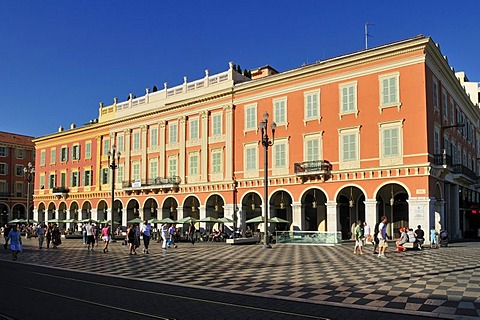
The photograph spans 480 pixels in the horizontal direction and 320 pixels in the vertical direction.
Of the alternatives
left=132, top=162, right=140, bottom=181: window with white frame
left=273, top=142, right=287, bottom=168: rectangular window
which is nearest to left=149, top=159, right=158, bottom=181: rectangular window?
left=132, top=162, right=140, bottom=181: window with white frame

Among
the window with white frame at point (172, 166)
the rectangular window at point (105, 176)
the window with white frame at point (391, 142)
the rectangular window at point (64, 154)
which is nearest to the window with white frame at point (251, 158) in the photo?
the window with white frame at point (172, 166)

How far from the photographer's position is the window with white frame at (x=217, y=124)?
4238 cm

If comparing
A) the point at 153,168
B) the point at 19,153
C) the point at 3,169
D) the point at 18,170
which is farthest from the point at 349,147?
the point at 19,153

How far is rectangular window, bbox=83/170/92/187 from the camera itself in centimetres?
5484

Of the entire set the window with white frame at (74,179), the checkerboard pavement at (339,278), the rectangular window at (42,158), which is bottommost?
the checkerboard pavement at (339,278)

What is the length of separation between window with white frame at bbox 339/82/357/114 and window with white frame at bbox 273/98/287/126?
17.0ft

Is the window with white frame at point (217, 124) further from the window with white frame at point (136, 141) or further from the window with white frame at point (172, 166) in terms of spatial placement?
the window with white frame at point (136, 141)

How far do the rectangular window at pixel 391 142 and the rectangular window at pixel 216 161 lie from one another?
15.4 meters

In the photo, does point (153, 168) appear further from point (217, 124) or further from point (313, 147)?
point (313, 147)

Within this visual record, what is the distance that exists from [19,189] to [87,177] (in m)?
26.1

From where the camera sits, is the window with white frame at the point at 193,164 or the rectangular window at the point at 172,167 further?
the rectangular window at the point at 172,167

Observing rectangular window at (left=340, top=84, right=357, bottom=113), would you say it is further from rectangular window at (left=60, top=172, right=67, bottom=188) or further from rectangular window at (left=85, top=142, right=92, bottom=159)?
rectangular window at (left=60, top=172, right=67, bottom=188)

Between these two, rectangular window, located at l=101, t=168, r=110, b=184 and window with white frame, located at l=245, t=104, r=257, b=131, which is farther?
rectangular window, located at l=101, t=168, r=110, b=184

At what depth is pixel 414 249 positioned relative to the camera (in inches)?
1016
